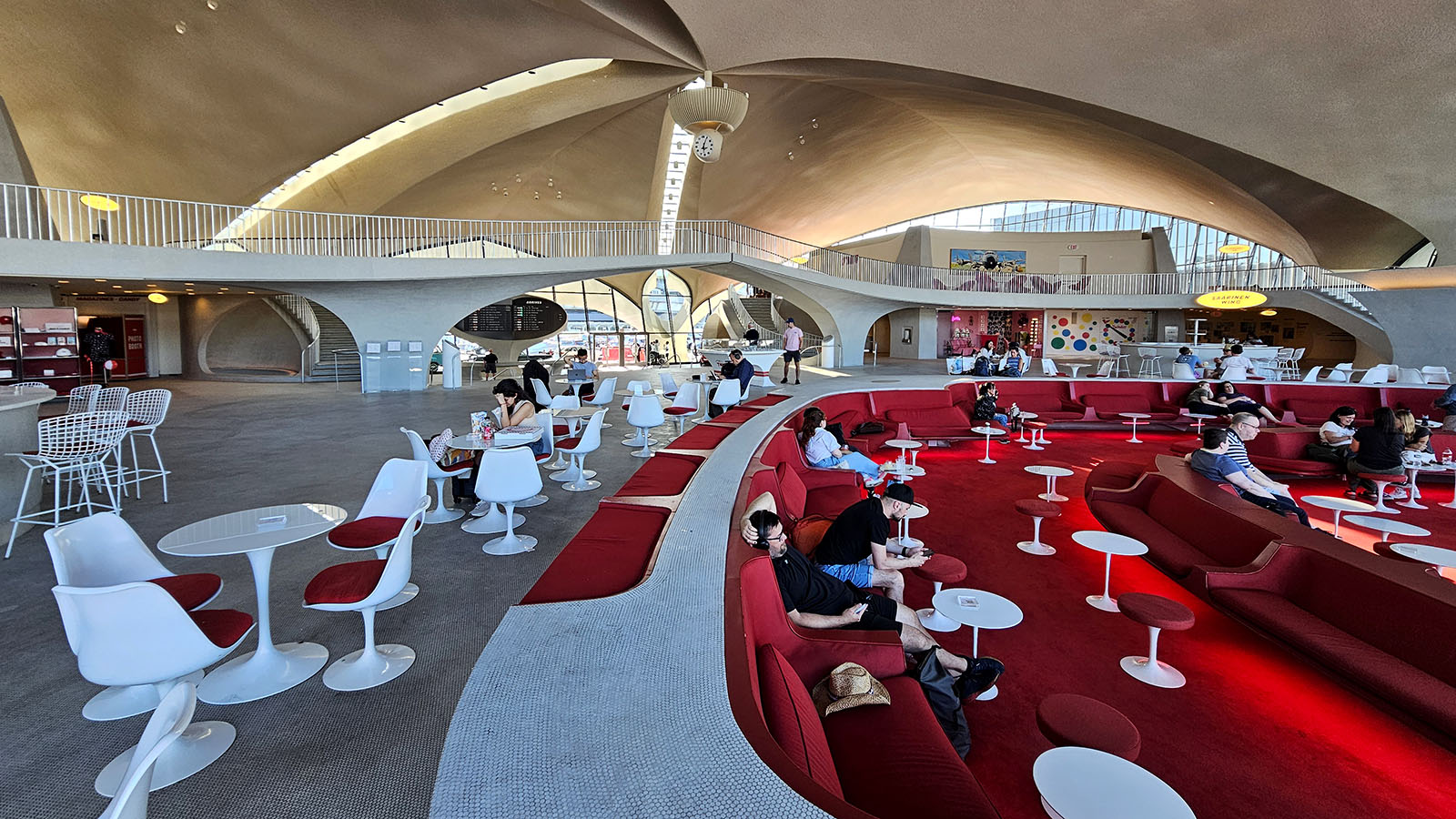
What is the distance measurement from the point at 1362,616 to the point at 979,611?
1.83 metres

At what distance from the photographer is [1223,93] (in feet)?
46.5

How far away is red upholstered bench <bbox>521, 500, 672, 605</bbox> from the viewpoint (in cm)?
230

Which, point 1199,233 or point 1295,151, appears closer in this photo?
point 1295,151

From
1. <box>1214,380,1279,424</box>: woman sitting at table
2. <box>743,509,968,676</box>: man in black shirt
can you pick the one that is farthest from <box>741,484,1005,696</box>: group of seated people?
<box>1214,380,1279,424</box>: woman sitting at table

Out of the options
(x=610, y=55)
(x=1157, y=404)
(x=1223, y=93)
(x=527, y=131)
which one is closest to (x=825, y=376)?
(x=1157, y=404)

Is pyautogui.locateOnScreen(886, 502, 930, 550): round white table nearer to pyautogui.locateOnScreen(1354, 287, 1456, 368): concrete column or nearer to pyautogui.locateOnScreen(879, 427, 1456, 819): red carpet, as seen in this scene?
pyautogui.locateOnScreen(879, 427, 1456, 819): red carpet

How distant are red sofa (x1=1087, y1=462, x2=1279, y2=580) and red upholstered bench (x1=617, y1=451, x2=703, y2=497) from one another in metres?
3.13

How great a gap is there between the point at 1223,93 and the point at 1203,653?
1604 centimetres

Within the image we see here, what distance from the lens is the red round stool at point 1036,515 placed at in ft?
15.5

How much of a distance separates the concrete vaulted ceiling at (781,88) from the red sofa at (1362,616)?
12.7m

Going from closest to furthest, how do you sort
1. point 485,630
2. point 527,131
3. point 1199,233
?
point 485,630 < point 527,131 < point 1199,233

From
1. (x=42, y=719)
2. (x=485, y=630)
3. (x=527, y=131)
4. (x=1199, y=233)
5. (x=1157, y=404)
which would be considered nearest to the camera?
(x=42, y=719)

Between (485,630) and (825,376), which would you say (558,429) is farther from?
(825,376)

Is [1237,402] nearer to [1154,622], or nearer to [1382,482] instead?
[1382,482]
